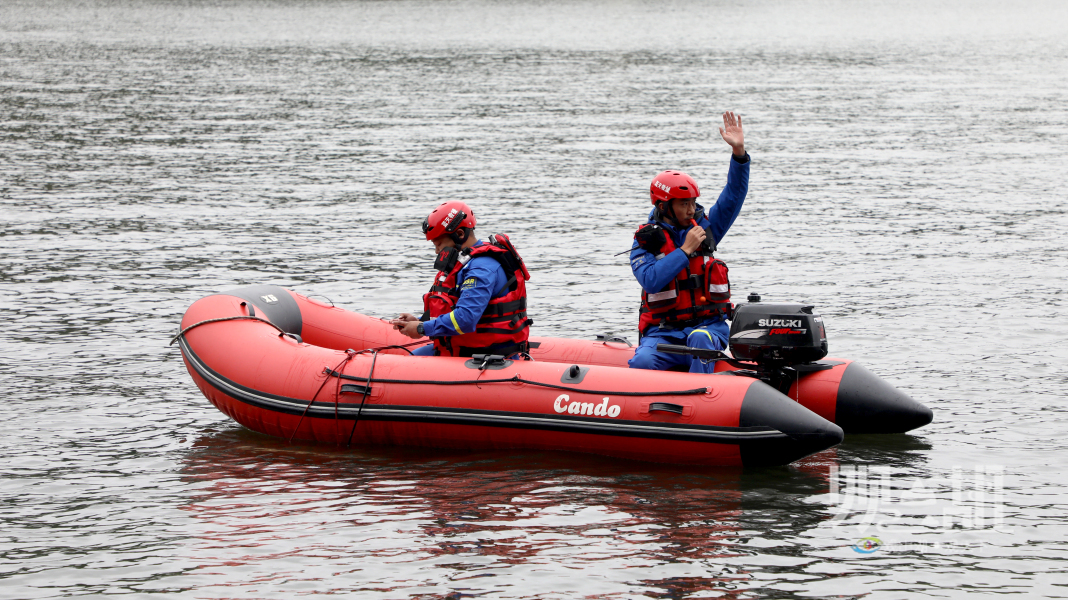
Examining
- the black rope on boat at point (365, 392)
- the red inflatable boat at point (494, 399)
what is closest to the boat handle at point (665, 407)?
the red inflatable boat at point (494, 399)

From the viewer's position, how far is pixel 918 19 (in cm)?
Answer: 5553

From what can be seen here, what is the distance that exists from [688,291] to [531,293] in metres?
4.40

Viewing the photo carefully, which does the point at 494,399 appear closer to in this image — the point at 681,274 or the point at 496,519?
the point at 496,519

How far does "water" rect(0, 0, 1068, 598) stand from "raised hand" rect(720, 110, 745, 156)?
5.97 ft

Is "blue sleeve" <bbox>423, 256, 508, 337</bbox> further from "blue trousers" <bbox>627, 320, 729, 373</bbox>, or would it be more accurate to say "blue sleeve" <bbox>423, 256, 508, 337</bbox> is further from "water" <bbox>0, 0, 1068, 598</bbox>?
"blue trousers" <bbox>627, 320, 729, 373</bbox>

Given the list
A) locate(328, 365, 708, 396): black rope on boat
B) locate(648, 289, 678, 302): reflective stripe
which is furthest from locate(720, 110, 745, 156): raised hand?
locate(328, 365, 708, 396): black rope on boat

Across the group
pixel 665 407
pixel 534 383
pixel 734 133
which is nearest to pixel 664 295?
pixel 665 407

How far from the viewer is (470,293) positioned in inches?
261

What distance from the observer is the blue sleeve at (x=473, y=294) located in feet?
21.7

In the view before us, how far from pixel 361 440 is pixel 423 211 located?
8.03m

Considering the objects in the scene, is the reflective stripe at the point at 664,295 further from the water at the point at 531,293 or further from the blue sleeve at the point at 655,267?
the water at the point at 531,293

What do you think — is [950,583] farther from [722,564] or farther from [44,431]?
[44,431]

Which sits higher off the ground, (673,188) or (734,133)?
(734,133)

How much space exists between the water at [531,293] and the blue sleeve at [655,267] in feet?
3.30
